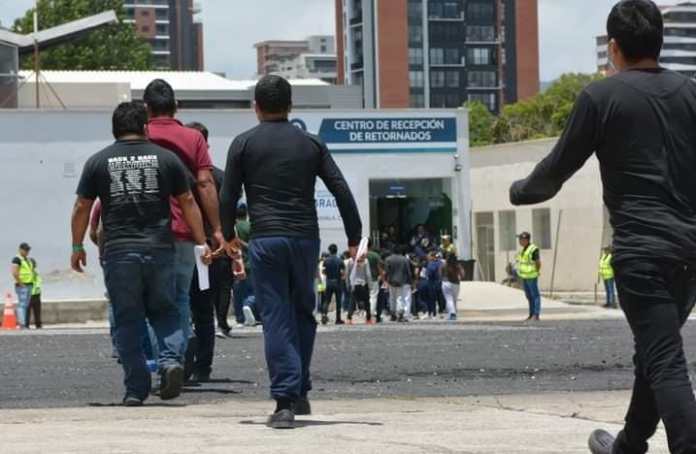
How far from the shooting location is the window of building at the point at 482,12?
575ft

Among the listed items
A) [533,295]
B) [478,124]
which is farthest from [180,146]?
[478,124]

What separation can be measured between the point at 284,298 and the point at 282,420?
0.71m

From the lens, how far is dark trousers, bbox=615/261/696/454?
237 inches

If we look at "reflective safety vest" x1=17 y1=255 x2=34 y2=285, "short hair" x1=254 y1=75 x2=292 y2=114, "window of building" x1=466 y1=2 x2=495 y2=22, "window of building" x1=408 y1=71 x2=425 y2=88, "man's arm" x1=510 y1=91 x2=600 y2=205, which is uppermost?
"window of building" x1=466 y1=2 x2=495 y2=22

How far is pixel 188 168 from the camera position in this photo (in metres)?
10.6

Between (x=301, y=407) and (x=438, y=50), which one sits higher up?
(x=438, y=50)

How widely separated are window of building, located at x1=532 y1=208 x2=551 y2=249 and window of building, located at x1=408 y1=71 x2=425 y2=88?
11692cm

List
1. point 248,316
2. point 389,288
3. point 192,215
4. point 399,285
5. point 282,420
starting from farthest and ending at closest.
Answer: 1. point 389,288
2. point 399,285
3. point 248,316
4. point 192,215
5. point 282,420

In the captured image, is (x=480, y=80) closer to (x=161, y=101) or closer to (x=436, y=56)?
(x=436, y=56)

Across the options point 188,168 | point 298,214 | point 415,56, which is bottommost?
point 298,214

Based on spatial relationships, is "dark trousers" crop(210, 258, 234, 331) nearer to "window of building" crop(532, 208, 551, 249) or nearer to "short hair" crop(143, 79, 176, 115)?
"short hair" crop(143, 79, 176, 115)

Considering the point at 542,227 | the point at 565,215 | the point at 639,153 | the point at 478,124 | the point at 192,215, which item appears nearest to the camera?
the point at 639,153

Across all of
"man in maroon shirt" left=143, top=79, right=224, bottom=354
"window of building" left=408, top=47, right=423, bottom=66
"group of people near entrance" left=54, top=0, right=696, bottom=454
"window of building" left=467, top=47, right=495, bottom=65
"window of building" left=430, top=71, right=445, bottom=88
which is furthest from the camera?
"window of building" left=467, top=47, right=495, bottom=65

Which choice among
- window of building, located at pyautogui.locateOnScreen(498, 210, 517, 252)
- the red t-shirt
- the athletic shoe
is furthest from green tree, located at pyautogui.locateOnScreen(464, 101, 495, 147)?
the red t-shirt
